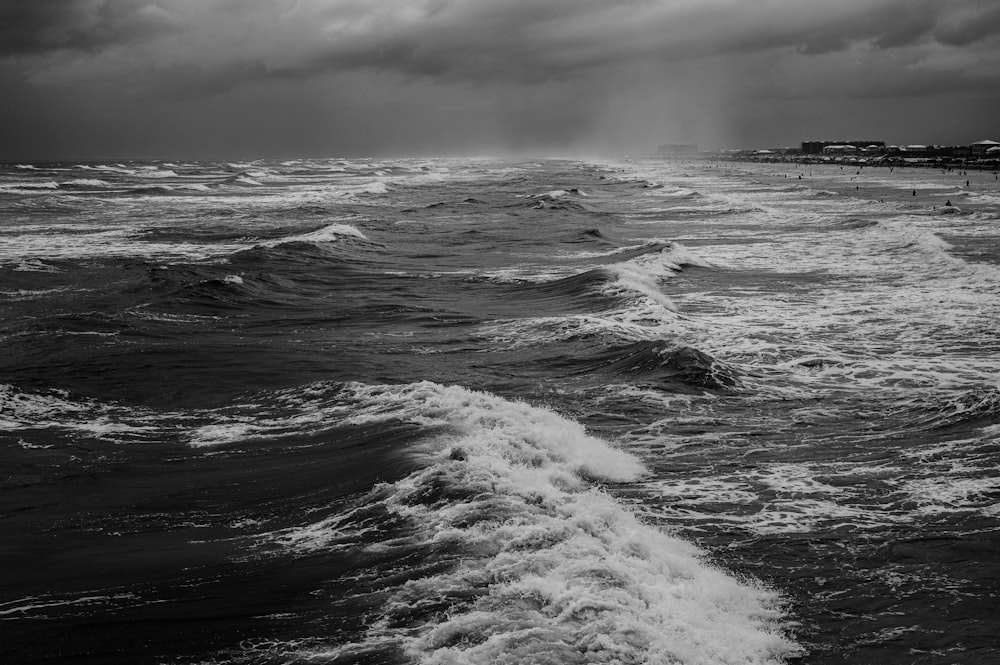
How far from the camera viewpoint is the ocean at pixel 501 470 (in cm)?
752

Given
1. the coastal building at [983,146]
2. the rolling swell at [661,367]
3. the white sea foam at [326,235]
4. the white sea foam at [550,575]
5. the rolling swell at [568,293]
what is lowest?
the white sea foam at [550,575]

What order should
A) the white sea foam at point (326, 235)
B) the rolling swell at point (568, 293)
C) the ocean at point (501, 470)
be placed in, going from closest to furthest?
1. the ocean at point (501, 470)
2. the rolling swell at point (568, 293)
3. the white sea foam at point (326, 235)

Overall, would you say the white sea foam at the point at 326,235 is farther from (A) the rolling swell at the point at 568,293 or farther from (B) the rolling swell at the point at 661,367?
(B) the rolling swell at the point at 661,367

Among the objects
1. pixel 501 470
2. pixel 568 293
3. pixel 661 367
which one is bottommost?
pixel 501 470

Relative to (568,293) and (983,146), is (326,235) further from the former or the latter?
(983,146)

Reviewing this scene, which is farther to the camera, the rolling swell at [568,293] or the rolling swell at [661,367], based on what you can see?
the rolling swell at [568,293]

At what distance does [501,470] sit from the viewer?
10.7 metres

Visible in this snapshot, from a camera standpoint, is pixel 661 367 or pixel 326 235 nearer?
pixel 661 367

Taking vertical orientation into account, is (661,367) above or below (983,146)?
below

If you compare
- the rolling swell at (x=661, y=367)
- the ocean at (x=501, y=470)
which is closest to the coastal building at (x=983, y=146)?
the ocean at (x=501, y=470)

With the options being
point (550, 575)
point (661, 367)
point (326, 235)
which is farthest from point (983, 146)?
point (550, 575)

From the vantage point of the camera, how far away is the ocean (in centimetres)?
752

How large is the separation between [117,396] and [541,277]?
54.1 ft

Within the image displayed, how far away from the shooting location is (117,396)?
49.1ft
